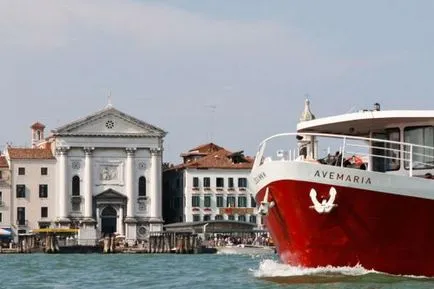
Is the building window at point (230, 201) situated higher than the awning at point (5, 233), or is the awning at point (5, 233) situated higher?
the building window at point (230, 201)

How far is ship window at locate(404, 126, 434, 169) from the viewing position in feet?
81.7

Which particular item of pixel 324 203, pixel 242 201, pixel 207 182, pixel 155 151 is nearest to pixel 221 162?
pixel 207 182

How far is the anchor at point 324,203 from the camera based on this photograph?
2381 cm

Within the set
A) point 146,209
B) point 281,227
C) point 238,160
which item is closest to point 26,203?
point 146,209

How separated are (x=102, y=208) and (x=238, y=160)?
12.5m

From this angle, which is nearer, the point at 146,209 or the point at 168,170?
the point at 146,209

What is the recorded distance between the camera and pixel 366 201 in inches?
939

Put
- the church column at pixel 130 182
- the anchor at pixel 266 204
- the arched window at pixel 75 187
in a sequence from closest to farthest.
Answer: the anchor at pixel 266 204
the arched window at pixel 75 187
the church column at pixel 130 182

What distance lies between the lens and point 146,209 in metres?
99.0

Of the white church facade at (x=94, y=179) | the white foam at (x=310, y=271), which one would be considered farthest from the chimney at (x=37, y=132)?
the white foam at (x=310, y=271)

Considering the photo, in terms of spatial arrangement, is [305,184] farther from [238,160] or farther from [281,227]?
[238,160]

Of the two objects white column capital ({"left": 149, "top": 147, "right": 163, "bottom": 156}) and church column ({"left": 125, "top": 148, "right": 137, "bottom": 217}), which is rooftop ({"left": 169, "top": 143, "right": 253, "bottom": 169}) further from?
church column ({"left": 125, "top": 148, "right": 137, "bottom": 217})

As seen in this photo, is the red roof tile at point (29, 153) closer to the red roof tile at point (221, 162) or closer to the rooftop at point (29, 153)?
the rooftop at point (29, 153)

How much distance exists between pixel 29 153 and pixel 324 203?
250 feet
